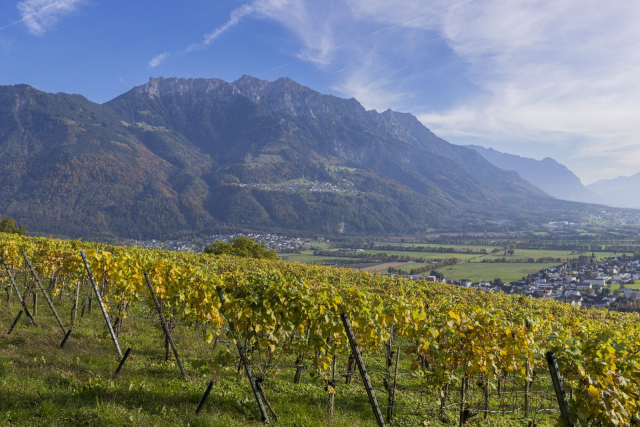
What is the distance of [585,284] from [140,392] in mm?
67955

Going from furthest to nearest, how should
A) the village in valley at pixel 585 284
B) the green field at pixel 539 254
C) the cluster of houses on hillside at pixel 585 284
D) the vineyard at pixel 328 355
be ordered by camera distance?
the green field at pixel 539 254 < the cluster of houses on hillside at pixel 585 284 < the village in valley at pixel 585 284 < the vineyard at pixel 328 355

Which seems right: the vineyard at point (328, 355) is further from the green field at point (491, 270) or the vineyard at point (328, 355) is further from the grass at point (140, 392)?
the green field at point (491, 270)

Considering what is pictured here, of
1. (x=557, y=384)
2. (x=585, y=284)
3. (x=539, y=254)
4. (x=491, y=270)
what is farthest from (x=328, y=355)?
(x=539, y=254)

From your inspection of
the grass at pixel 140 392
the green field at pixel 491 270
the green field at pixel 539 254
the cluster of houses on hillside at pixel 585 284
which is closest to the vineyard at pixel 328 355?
the grass at pixel 140 392

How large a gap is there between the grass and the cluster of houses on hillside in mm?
22453

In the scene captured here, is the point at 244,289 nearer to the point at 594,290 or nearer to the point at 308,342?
the point at 308,342

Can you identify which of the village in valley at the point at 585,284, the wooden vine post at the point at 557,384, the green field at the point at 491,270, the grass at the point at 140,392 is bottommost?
the green field at the point at 491,270

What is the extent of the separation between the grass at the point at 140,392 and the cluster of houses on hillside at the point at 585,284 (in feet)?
73.7

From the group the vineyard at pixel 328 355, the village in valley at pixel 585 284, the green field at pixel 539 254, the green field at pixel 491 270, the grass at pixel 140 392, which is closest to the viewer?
the vineyard at pixel 328 355

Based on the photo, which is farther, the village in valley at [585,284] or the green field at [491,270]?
the green field at [491,270]

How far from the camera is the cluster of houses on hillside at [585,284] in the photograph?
3997 cm

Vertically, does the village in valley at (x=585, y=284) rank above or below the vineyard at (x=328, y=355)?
below

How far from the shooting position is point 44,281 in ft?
56.8

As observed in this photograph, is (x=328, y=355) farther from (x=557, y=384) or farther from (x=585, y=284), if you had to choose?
(x=585, y=284)
